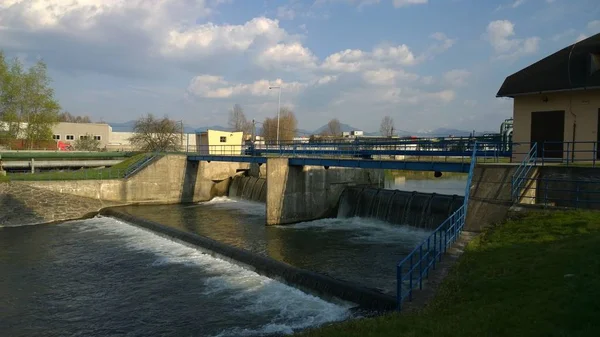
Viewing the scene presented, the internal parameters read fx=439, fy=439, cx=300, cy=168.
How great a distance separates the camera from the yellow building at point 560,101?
17938 millimetres

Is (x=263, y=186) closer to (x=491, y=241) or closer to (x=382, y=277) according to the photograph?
(x=382, y=277)

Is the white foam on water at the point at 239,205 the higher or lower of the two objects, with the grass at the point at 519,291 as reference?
lower

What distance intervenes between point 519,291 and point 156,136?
59.3m

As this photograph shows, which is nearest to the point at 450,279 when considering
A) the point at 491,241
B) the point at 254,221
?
the point at 491,241

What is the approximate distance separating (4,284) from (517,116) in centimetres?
2268

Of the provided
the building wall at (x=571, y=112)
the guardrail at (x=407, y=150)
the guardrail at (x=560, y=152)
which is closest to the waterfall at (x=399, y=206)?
the guardrail at (x=407, y=150)

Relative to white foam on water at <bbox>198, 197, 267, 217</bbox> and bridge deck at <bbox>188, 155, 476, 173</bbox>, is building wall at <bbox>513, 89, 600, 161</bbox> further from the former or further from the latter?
white foam on water at <bbox>198, 197, 267, 217</bbox>

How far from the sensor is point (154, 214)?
32906 millimetres

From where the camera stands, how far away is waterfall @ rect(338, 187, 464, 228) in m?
25.0

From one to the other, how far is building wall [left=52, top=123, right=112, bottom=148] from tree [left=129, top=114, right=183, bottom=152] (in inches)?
908

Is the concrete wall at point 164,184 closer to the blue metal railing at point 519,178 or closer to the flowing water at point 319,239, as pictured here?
the flowing water at point 319,239

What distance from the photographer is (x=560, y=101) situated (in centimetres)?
1861

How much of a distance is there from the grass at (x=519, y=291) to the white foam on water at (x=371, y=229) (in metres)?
10.2

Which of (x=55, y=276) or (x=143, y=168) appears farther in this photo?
(x=143, y=168)
